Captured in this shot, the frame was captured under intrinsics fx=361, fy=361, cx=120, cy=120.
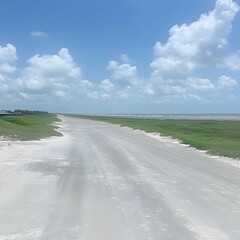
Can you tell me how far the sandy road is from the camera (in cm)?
817

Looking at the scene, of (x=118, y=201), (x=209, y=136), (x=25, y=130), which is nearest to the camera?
(x=118, y=201)

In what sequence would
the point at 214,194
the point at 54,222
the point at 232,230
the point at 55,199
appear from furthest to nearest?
the point at 214,194 → the point at 55,199 → the point at 54,222 → the point at 232,230

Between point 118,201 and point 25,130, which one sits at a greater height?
point 25,130

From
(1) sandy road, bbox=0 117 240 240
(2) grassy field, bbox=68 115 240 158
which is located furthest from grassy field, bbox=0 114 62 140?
(1) sandy road, bbox=0 117 240 240

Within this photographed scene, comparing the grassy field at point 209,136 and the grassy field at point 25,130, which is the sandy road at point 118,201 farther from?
the grassy field at point 25,130

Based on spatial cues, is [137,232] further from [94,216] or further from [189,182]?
[189,182]

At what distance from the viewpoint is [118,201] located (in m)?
11.1

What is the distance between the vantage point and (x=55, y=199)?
1138 centimetres

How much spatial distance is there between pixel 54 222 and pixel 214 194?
5.92 meters

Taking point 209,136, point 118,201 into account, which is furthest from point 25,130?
point 118,201

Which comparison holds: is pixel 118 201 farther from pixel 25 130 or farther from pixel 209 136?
pixel 25 130

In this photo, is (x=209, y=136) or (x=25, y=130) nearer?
(x=209, y=136)

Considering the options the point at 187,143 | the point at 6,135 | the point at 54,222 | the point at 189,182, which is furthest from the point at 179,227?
the point at 6,135

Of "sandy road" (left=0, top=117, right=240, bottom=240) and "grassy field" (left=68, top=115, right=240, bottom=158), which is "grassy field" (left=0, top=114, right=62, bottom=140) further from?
"sandy road" (left=0, top=117, right=240, bottom=240)
